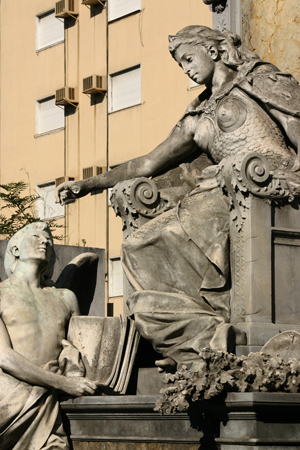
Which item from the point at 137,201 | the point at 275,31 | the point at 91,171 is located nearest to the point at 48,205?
the point at 91,171

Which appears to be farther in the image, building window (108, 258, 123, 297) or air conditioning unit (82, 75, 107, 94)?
air conditioning unit (82, 75, 107, 94)

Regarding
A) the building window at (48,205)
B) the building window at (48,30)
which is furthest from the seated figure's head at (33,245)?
the building window at (48,30)

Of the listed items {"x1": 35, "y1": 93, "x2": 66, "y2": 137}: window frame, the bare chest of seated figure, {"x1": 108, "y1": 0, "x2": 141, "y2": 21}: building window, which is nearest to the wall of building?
the bare chest of seated figure

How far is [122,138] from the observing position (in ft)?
87.1

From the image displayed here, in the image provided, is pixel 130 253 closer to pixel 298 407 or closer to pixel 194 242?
pixel 194 242

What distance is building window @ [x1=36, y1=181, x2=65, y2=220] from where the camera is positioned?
91.6 feet

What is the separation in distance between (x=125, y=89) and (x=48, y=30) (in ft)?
11.8

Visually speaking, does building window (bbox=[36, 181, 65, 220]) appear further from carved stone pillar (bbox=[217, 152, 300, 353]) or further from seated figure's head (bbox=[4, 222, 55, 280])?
carved stone pillar (bbox=[217, 152, 300, 353])

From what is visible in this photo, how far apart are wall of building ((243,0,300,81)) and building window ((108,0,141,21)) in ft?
49.9

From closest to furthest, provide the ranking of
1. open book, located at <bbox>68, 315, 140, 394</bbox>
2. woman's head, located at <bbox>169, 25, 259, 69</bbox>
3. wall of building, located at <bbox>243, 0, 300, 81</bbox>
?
open book, located at <bbox>68, 315, 140, 394</bbox> < woman's head, located at <bbox>169, 25, 259, 69</bbox> < wall of building, located at <bbox>243, 0, 300, 81</bbox>

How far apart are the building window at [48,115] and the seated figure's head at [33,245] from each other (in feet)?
62.3

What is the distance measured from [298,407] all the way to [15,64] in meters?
22.9

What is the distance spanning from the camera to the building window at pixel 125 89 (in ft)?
87.0

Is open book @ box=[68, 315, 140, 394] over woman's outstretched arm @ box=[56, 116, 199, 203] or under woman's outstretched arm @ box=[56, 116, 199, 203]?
under
